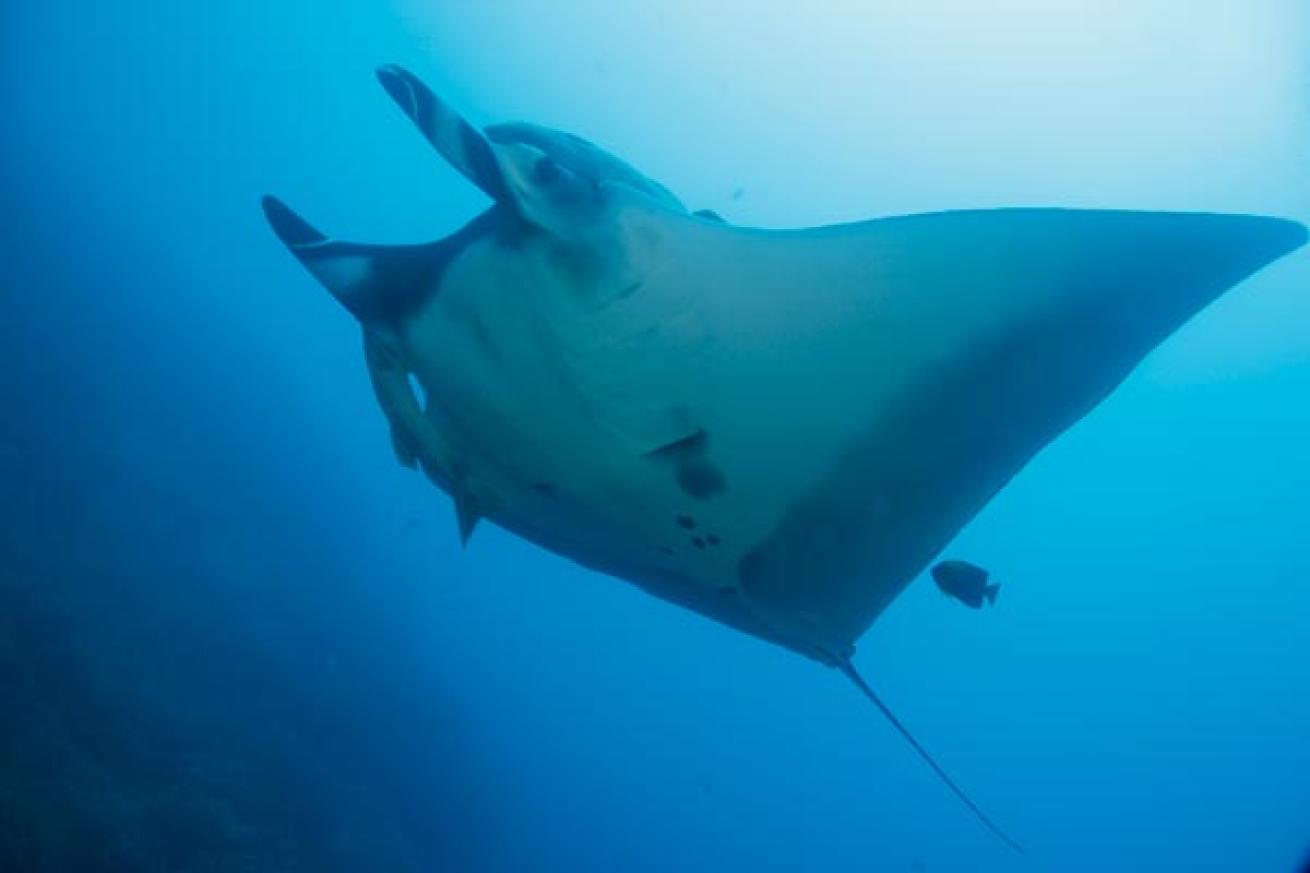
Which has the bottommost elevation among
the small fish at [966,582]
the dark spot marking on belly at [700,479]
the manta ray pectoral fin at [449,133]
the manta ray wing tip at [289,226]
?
the small fish at [966,582]

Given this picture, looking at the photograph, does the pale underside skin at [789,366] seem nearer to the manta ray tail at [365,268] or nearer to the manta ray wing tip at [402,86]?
the manta ray tail at [365,268]

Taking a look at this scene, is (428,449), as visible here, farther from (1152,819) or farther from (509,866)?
(1152,819)

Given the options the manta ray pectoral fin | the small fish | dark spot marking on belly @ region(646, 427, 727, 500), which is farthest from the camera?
the small fish

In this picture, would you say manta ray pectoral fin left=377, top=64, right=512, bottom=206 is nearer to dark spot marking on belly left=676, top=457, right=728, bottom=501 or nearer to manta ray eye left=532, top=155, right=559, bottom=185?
manta ray eye left=532, top=155, right=559, bottom=185

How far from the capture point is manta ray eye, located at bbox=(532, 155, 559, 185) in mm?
2043

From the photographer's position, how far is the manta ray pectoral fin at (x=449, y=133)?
1.94 meters

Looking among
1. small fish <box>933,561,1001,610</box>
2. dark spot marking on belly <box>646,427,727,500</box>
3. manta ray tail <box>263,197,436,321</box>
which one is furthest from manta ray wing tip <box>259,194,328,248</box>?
small fish <box>933,561,1001,610</box>

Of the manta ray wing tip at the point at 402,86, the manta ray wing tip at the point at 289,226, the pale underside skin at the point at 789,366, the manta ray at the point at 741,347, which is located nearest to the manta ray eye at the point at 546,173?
the manta ray at the point at 741,347

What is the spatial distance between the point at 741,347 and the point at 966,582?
11.7 ft

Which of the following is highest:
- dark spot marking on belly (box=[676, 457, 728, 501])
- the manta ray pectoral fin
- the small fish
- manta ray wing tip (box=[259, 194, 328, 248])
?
the manta ray pectoral fin

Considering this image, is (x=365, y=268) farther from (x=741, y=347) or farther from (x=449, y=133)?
(x=741, y=347)

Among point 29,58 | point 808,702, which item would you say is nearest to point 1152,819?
point 808,702

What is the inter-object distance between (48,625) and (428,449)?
10.2 metres

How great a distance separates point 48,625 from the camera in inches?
402
